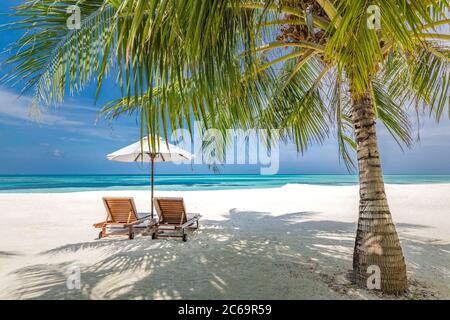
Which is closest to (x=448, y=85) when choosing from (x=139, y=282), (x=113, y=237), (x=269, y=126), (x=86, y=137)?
(x=269, y=126)

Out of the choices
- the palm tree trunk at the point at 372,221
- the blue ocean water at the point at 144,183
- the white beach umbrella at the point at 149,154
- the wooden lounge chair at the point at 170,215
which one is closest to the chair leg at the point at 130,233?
the wooden lounge chair at the point at 170,215

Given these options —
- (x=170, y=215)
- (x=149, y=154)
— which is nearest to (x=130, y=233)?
(x=170, y=215)

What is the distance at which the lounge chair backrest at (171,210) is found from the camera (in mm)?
5934

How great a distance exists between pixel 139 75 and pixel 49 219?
8303mm

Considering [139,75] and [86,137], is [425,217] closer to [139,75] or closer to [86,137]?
[139,75]

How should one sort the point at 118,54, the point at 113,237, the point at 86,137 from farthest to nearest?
the point at 86,137, the point at 113,237, the point at 118,54

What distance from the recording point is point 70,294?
3.10 meters

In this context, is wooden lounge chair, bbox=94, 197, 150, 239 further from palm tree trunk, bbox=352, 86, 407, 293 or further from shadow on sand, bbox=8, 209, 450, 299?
palm tree trunk, bbox=352, 86, 407, 293

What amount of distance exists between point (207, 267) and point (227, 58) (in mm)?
2994

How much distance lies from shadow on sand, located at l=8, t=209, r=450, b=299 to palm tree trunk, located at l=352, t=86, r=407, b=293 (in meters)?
0.41

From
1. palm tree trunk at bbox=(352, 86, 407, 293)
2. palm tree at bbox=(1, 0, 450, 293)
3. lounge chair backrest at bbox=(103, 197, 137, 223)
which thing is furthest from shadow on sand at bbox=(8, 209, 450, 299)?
palm tree at bbox=(1, 0, 450, 293)

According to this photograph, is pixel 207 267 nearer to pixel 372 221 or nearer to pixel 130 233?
pixel 372 221

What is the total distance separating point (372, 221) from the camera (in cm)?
320

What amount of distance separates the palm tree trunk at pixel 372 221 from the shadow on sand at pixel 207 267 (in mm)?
410
